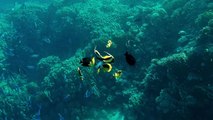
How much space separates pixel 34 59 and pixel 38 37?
1.68 m

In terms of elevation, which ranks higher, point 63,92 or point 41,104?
point 63,92

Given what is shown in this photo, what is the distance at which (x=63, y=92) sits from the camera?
13219 mm

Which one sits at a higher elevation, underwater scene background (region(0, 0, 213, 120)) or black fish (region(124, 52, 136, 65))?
black fish (region(124, 52, 136, 65))

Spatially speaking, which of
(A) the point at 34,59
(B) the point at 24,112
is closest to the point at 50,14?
(A) the point at 34,59

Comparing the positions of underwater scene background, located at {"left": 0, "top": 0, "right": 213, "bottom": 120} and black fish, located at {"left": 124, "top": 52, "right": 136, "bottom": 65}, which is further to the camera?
underwater scene background, located at {"left": 0, "top": 0, "right": 213, "bottom": 120}

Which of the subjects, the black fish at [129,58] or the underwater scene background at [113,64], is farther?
the underwater scene background at [113,64]

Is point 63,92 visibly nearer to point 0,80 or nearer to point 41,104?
point 41,104

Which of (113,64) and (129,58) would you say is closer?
(129,58)

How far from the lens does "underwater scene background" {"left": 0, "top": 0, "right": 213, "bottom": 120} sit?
9648mm

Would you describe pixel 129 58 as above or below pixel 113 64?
above

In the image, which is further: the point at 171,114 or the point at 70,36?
the point at 70,36

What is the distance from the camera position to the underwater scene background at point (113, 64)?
9.65m

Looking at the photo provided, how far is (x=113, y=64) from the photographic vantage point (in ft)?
42.6

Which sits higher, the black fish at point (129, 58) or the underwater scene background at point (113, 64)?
the black fish at point (129, 58)
